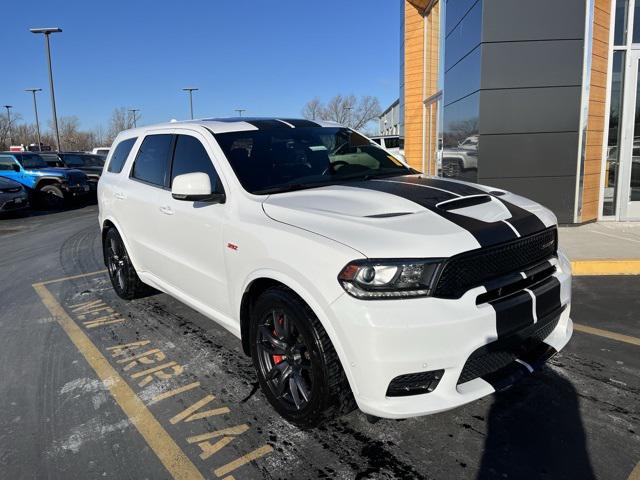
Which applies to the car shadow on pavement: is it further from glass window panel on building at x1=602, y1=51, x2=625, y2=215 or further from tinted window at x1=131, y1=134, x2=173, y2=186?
glass window panel on building at x1=602, y1=51, x2=625, y2=215

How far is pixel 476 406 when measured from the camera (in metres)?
3.15

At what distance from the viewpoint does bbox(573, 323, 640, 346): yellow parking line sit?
4.10 metres

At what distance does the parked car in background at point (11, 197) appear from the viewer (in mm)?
13773

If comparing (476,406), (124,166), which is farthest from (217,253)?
(124,166)

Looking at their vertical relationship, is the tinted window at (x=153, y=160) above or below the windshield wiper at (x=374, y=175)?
above

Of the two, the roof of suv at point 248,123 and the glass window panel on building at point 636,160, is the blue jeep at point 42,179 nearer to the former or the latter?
the roof of suv at point 248,123

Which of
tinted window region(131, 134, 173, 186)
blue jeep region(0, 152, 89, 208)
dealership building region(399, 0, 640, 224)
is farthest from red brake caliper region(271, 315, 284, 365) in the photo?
blue jeep region(0, 152, 89, 208)

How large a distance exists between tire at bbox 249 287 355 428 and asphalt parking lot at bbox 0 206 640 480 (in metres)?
0.18

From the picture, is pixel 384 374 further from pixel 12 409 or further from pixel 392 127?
pixel 392 127

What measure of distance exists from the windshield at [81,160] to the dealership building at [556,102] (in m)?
16.7

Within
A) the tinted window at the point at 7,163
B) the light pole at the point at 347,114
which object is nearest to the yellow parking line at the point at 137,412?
the tinted window at the point at 7,163

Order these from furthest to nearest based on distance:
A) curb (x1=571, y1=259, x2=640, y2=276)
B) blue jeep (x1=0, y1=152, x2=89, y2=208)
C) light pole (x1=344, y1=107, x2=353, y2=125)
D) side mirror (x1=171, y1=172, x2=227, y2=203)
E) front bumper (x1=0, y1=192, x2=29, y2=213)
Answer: light pole (x1=344, y1=107, x2=353, y2=125) → blue jeep (x1=0, y1=152, x2=89, y2=208) → front bumper (x1=0, y1=192, x2=29, y2=213) → curb (x1=571, y1=259, x2=640, y2=276) → side mirror (x1=171, y1=172, x2=227, y2=203)

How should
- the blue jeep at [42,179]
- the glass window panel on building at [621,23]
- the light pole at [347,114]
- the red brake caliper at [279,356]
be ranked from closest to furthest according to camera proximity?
the red brake caliper at [279,356]
the glass window panel on building at [621,23]
the blue jeep at [42,179]
the light pole at [347,114]

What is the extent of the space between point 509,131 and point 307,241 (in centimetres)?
674
